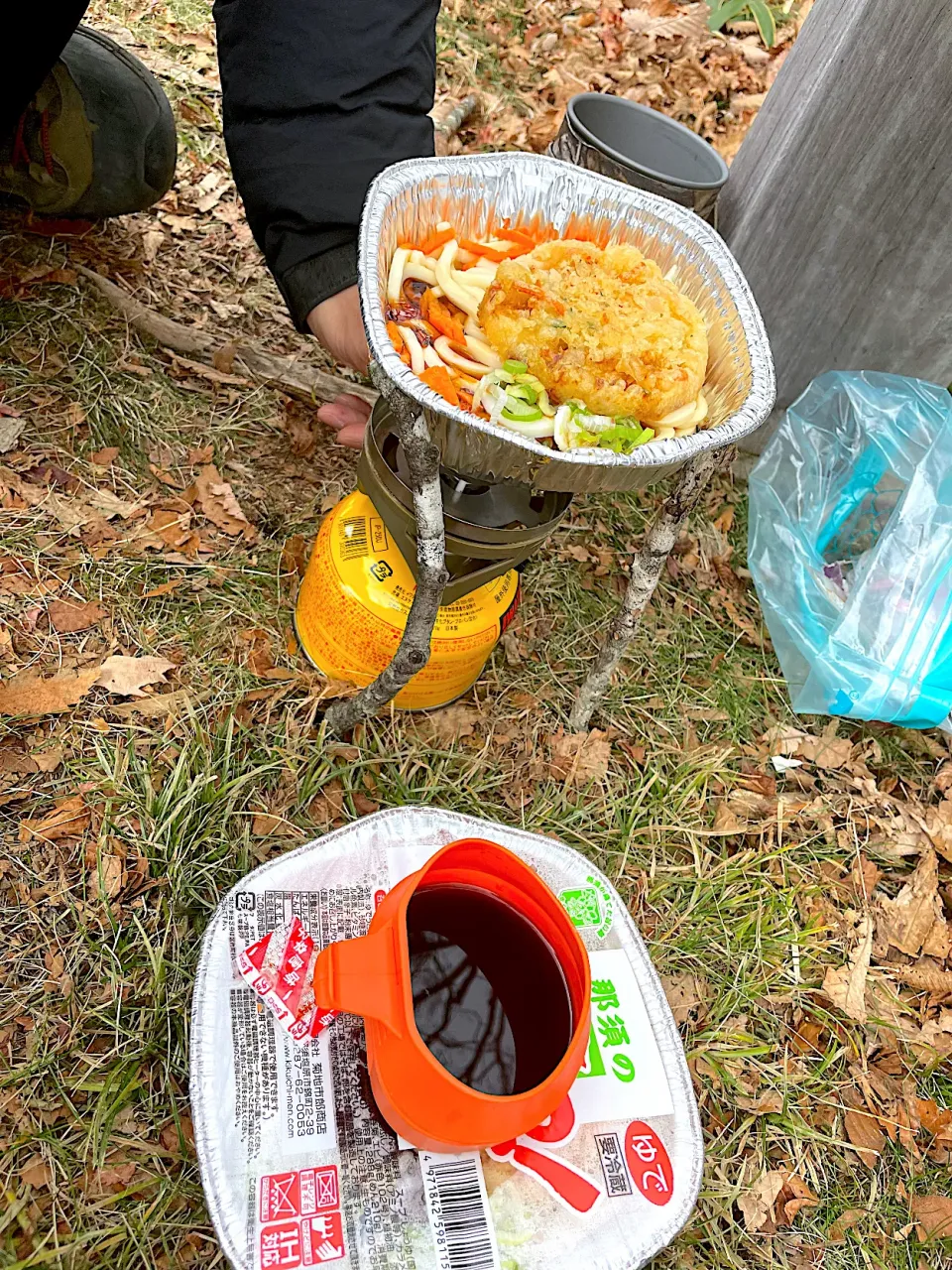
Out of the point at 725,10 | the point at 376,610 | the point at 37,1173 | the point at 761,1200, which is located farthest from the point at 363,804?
the point at 725,10

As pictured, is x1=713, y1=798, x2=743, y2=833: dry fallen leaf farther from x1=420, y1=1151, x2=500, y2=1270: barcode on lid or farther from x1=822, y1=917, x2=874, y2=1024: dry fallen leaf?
x1=420, y1=1151, x2=500, y2=1270: barcode on lid

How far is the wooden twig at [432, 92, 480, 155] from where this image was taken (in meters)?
3.65

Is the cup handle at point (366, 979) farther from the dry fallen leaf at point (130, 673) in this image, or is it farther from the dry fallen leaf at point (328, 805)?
the dry fallen leaf at point (130, 673)

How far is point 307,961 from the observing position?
169 cm

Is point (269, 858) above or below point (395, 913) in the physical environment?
below

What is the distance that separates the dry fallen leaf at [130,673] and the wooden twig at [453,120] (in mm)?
2573

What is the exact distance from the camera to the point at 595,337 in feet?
5.12

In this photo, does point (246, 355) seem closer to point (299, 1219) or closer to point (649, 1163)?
point (299, 1219)

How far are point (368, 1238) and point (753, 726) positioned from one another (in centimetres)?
160

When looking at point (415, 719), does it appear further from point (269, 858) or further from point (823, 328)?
point (823, 328)

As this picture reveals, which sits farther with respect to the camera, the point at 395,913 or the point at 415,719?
the point at 415,719

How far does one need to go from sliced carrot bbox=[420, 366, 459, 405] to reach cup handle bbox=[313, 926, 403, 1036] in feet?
2.89

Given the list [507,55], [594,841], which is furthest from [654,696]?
[507,55]

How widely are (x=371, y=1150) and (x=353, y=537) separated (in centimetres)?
119
